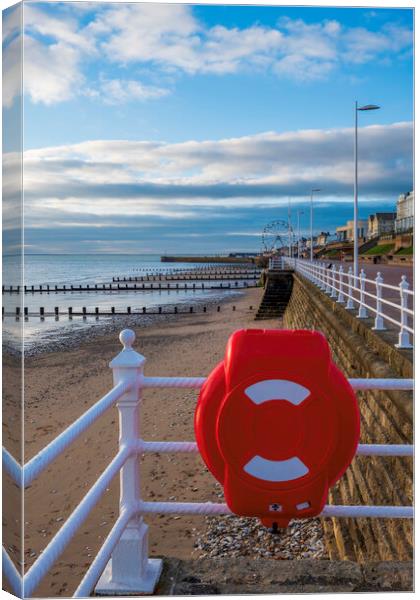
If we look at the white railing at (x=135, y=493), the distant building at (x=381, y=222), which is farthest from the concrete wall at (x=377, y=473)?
the distant building at (x=381, y=222)

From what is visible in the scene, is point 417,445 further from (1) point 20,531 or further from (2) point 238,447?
(1) point 20,531

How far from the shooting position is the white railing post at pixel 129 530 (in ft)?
8.10

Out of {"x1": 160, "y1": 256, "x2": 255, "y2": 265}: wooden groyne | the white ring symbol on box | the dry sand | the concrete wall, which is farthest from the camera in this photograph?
{"x1": 160, "y1": 256, "x2": 255, "y2": 265}: wooden groyne

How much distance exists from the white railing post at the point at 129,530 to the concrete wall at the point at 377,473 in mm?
1431

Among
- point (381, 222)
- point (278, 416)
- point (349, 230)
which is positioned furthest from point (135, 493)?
point (349, 230)

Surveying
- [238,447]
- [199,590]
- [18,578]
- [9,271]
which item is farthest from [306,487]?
[9,271]

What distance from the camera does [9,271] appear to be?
203 cm

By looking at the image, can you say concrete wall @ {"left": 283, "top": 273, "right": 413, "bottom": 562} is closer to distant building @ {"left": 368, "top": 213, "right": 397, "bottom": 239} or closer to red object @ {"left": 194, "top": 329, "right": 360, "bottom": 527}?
red object @ {"left": 194, "top": 329, "right": 360, "bottom": 527}

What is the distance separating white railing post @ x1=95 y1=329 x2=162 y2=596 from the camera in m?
2.47

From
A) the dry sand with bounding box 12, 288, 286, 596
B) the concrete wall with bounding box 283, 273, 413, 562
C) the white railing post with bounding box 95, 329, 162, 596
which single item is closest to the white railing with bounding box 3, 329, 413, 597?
the white railing post with bounding box 95, 329, 162, 596

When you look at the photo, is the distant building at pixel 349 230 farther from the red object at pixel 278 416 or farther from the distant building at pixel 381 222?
the red object at pixel 278 416

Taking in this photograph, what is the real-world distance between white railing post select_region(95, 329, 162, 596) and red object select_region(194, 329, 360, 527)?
2.11 ft

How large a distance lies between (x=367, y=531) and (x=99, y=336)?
77.4ft

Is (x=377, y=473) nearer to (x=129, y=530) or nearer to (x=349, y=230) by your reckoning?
(x=129, y=530)
